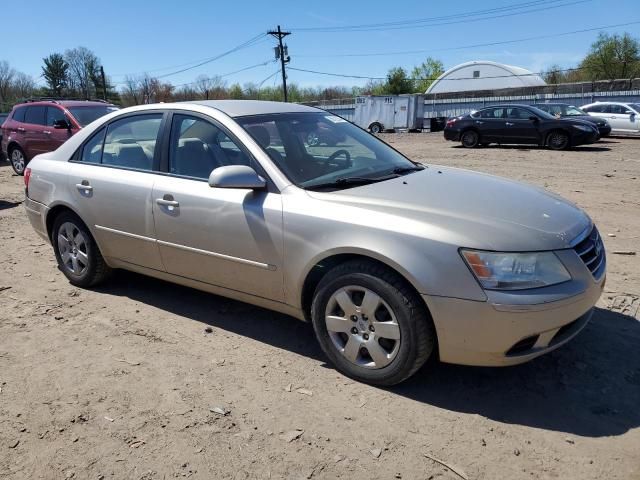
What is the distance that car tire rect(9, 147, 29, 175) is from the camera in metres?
12.9

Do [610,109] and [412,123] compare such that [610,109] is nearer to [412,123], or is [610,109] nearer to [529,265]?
[412,123]

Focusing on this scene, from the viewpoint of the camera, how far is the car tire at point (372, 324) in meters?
2.94

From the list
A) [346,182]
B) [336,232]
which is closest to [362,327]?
[336,232]

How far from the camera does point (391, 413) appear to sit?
9.73 feet

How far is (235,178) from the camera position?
132 inches

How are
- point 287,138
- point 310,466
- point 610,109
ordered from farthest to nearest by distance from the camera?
point 610,109 < point 287,138 < point 310,466

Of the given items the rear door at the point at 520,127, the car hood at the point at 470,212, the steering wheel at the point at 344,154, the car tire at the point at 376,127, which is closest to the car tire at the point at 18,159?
the steering wheel at the point at 344,154

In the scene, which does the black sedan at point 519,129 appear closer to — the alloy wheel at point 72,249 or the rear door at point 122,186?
the rear door at point 122,186

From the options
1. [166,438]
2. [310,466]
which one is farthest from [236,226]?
[310,466]

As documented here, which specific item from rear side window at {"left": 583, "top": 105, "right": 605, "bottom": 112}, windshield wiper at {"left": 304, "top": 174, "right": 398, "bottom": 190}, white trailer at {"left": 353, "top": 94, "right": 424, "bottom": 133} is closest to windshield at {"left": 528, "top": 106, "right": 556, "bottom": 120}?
rear side window at {"left": 583, "top": 105, "right": 605, "bottom": 112}

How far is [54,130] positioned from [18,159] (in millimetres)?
2257

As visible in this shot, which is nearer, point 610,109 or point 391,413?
point 391,413

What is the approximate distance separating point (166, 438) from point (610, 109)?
78.0ft

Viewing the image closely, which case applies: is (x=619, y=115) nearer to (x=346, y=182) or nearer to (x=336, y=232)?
(x=346, y=182)
